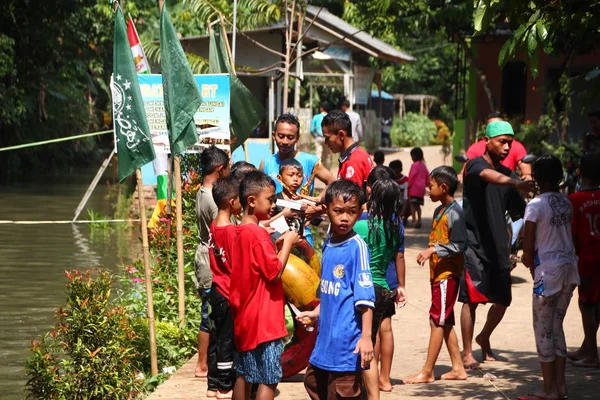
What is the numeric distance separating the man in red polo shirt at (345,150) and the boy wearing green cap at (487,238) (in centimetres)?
87

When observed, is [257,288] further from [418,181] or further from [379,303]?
[418,181]

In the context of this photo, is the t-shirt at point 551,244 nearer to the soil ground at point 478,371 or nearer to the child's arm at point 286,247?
the soil ground at point 478,371

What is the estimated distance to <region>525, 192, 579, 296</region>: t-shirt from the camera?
6773 mm

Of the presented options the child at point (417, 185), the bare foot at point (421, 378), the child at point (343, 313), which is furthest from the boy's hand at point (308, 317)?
the child at point (417, 185)

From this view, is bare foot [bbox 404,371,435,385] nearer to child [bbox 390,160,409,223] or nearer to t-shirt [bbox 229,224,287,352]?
t-shirt [bbox 229,224,287,352]

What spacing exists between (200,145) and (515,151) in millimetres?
4230

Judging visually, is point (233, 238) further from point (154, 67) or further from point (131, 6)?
point (131, 6)

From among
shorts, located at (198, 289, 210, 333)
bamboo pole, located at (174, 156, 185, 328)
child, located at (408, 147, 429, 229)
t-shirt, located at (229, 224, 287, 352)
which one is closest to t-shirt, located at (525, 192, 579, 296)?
t-shirt, located at (229, 224, 287, 352)

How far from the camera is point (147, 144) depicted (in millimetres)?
7578

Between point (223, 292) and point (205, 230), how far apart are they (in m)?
0.93

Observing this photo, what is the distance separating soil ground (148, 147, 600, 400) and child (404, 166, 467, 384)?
15 cm

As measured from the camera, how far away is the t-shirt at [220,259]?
6.40 metres

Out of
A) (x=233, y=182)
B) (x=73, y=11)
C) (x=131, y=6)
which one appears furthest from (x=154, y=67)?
(x=233, y=182)

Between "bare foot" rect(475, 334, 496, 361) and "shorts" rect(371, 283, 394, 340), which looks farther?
"bare foot" rect(475, 334, 496, 361)
